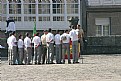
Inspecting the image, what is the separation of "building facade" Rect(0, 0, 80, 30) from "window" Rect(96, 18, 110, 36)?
301 cm

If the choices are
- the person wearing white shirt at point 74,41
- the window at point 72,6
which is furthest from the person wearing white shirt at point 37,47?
the window at point 72,6

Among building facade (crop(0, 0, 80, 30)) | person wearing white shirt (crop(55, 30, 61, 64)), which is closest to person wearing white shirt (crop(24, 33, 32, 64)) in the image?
person wearing white shirt (crop(55, 30, 61, 64))

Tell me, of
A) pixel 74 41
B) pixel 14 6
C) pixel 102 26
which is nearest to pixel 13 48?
pixel 74 41

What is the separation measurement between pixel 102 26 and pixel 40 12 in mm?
→ 6505

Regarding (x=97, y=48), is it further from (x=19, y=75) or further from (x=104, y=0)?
(x=19, y=75)

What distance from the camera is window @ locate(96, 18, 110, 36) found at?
45.5 meters

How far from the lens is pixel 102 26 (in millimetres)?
45594

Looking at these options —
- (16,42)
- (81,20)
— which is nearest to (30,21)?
(81,20)

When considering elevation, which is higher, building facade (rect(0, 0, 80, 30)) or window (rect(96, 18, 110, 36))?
building facade (rect(0, 0, 80, 30))

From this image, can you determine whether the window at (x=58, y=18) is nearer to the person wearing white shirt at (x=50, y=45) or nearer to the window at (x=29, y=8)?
the window at (x=29, y=8)

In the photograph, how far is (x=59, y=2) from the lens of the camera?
43438 millimetres

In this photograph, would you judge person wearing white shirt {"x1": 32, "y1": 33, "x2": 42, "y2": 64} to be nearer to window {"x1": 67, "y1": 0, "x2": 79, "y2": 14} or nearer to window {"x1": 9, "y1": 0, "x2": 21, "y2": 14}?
window {"x1": 9, "y1": 0, "x2": 21, "y2": 14}

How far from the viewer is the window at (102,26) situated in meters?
45.5

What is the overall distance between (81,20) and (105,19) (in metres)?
2.99
